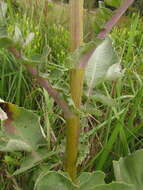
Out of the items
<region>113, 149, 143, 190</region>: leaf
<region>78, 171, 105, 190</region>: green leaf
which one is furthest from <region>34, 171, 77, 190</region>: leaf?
<region>113, 149, 143, 190</region>: leaf

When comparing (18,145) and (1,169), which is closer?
(18,145)

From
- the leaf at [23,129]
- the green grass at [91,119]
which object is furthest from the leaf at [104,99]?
the leaf at [23,129]

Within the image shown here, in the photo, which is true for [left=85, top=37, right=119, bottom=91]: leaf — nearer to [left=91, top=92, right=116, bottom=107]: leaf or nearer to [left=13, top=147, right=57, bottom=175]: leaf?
[left=91, top=92, right=116, bottom=107]: leaf

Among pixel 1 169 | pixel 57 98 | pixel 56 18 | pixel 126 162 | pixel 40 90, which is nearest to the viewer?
pixel 57 98

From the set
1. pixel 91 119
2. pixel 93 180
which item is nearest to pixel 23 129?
pixel 93 180

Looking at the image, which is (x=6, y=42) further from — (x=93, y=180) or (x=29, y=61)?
(x=93, y=180)

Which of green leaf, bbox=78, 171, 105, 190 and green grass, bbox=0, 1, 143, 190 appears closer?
green leaf, bbox=78, 171, 105, 190

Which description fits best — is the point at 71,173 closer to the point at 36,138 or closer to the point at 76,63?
the point at 36,138

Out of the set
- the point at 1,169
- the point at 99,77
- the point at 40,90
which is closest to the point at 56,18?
the point at 40,90
